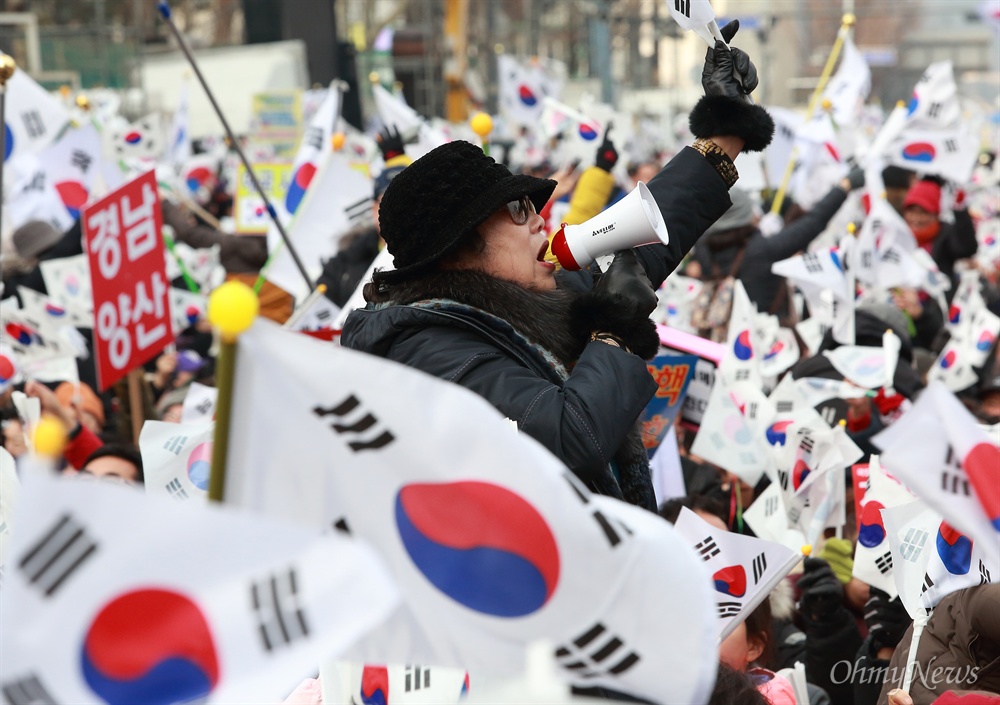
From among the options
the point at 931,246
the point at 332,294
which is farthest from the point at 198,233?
the point at 931,246

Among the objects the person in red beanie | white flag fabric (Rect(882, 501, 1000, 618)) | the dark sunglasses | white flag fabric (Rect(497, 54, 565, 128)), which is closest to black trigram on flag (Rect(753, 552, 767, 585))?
white flag fabric (Rect(882, 501, 1000, 618))

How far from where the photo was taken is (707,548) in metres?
3.10

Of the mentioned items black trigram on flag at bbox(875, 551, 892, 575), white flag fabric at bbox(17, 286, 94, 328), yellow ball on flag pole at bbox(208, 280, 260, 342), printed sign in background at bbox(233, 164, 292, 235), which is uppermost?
yellow ball on flag pole at bbox(208, 280, 260, 342)

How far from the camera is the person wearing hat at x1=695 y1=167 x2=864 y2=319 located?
7176mm

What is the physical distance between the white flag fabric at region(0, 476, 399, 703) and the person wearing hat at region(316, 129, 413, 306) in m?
4.63

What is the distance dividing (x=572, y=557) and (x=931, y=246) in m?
8.57

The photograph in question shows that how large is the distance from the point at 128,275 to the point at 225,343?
4094 mm

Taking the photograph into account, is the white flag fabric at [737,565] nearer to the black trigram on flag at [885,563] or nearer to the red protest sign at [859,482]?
the black trigram on flag at [885,563]

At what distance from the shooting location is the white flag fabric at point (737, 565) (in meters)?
2.89

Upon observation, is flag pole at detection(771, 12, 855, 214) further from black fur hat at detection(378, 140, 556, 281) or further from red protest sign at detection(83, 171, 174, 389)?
black fur hat at detection(378, 140, 556, 281)

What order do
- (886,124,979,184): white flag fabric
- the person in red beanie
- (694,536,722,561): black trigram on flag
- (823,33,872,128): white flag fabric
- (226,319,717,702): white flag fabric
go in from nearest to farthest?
(226,319,717,702): white flag fabric → (694,536,722,561): black trigram on flag → (886,124,979,184): white flag fabric → the person in red beanie → (823,33,872,128): white flag fabric

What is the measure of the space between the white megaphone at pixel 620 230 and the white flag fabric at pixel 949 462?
38.3 inches

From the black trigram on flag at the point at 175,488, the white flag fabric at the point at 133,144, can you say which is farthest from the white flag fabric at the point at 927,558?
the white flag fabric at the point at 133,144

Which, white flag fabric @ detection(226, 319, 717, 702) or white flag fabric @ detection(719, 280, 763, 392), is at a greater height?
white flag fabric @ detection(226, 319, 717, 702)
